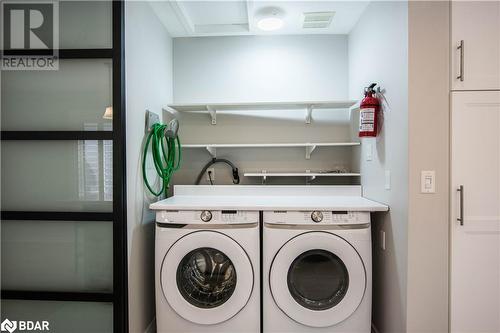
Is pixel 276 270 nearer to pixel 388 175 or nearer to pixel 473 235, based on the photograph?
pixel 388 175

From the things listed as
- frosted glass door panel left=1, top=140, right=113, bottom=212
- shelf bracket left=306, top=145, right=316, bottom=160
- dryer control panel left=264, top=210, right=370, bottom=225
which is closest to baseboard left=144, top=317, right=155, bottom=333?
frosted glass door panel left=1, top=140, right=113, bottom=212

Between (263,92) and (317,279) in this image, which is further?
(263,92)

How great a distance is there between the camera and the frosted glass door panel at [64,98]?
1.57 meters

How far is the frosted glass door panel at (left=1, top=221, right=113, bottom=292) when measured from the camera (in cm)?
159

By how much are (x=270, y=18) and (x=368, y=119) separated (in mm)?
1155

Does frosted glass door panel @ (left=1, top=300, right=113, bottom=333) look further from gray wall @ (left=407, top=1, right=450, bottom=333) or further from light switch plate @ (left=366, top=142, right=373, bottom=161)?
light switch plate @ (left=366, top=142, right=373, bottom=161)

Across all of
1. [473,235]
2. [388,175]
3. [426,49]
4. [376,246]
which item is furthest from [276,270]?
[426,49]

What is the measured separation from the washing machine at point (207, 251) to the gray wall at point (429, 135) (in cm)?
93

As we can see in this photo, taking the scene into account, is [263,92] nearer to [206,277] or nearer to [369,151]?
[369,151]

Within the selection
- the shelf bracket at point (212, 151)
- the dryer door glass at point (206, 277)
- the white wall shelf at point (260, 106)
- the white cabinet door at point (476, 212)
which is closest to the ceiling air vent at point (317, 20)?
the white wall shelf at point (260, 106)

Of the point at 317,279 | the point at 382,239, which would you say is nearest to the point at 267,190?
the point at 317,279

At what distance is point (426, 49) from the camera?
4.67ft

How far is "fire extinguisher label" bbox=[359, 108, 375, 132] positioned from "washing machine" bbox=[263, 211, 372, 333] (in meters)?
0.58

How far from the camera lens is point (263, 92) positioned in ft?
8.39
